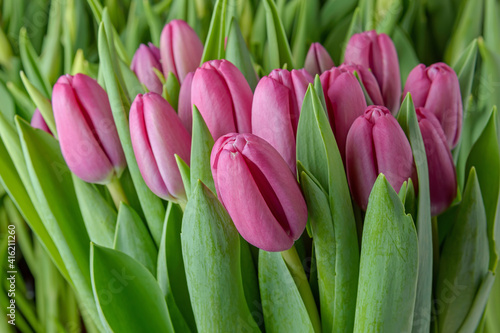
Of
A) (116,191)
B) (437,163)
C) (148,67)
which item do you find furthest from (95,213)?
(437,163)

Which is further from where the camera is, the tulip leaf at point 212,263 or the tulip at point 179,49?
the tulip at point 179,49

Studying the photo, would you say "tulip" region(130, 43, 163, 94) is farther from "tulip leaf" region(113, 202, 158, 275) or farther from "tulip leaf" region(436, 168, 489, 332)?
"tulip leaf" region(436, 168, 489, 332)

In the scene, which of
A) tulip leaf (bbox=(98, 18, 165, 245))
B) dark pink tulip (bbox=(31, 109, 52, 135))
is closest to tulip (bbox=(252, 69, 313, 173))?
tulip leaf (bbox=(98, 18, 165, 245))

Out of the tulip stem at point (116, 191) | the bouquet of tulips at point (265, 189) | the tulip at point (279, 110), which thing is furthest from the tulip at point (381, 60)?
the tulip stem at point (116, 191)

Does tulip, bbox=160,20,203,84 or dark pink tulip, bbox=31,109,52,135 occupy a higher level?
tulip, bbox=160,20,203,84

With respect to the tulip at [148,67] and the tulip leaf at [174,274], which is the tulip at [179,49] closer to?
the tulip at [148,67]
